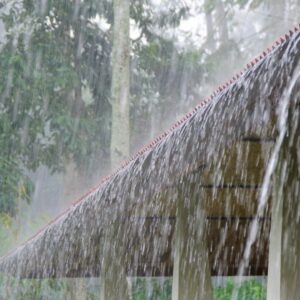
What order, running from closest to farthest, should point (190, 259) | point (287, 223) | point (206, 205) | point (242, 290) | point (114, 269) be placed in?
point (287, 223) → point (190, 259) → point (206, 205) → point (114, 269) → point (242, 290)

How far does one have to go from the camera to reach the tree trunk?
13352mm

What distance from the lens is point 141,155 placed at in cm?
459

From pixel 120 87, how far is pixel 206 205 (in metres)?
7.98

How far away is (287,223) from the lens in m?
3.81

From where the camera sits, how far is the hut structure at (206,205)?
3609 millimetres

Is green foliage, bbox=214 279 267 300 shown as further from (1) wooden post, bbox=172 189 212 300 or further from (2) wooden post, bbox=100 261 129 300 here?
(1) wooden post, bbox=172 189 212 300

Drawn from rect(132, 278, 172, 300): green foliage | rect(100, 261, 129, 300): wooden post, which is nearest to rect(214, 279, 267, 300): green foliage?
rect(132, 278, 172, 300): green foliage

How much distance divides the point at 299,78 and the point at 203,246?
7.14 feet

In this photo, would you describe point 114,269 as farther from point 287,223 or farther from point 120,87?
point 120,87

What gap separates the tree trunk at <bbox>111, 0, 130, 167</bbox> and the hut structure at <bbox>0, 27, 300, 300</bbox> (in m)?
4.51

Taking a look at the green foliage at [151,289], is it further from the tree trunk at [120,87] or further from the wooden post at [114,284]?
the wooden post at [114,284]

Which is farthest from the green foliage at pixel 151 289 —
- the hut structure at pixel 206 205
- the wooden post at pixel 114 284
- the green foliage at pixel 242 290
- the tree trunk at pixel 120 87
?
the wooden post at pixel 114 284

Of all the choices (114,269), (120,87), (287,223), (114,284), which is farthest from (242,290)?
(287,223)

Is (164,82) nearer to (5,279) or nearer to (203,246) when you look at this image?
(5,279)
